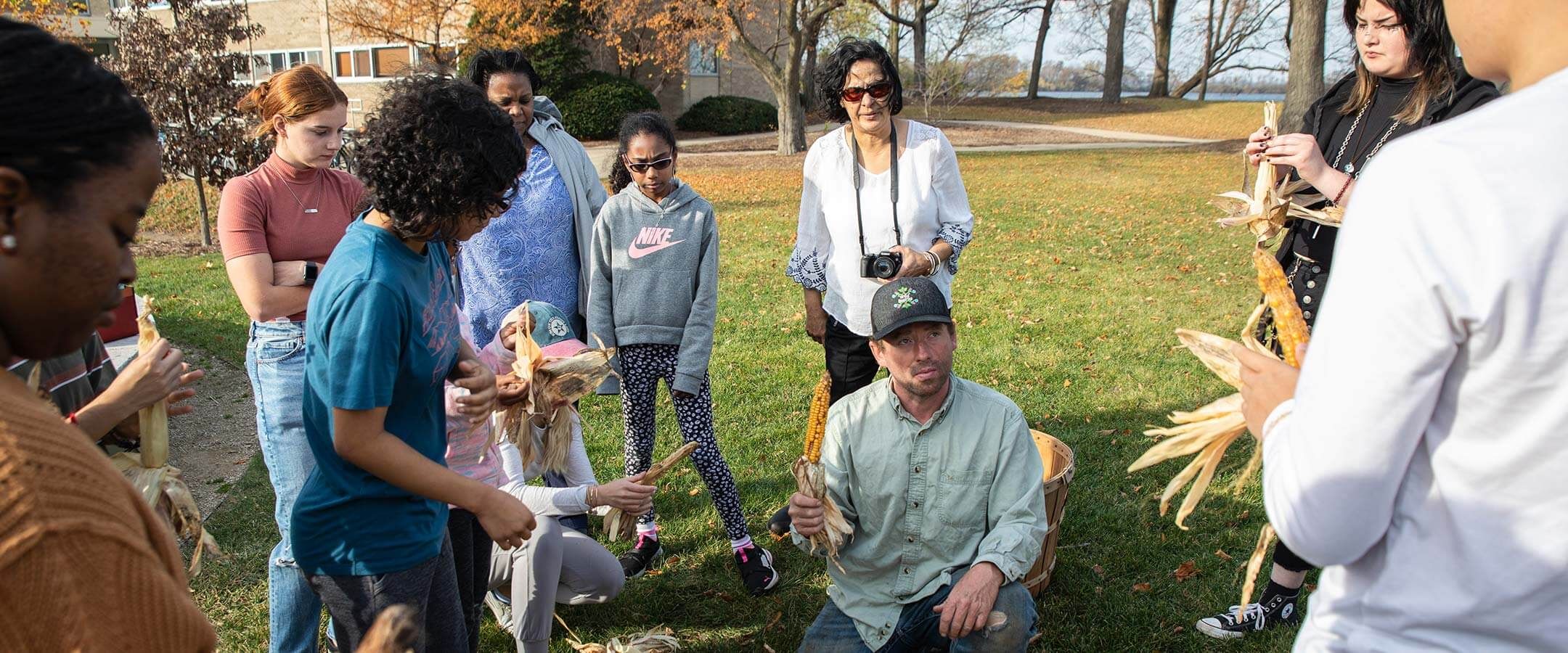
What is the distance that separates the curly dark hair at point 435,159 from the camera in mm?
2254

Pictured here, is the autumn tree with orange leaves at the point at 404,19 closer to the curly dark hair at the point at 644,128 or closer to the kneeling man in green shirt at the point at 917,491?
the curly dark hair at the point at 644,128

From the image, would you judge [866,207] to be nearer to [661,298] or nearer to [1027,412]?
[661,298]

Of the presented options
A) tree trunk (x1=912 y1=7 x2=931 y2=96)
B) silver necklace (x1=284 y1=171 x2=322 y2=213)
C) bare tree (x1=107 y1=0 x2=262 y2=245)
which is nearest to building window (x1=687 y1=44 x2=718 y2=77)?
tree trunk (x1=912 y1=7 x2=931 y2=96)

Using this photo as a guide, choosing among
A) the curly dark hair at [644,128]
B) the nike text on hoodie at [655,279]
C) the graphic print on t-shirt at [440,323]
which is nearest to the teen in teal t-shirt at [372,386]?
the graphic print on t-shirt at [440,323]

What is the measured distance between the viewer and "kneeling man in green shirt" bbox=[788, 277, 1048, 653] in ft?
10.3

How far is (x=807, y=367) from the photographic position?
23.5 ft

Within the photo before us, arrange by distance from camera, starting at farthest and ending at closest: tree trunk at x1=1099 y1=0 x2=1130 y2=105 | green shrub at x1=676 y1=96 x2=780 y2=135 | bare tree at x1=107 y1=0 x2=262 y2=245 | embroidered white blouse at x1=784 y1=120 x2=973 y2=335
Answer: tree trunk at x1=1099 y1=0 x2=1130 y2=105 < green shrub at x1=676 y1=96 x2=780 y2=135 < bare tree at x1=107 y1=0 x2=262 y2=245 < embroidered white blouse at x1=784 y1=120 x2=973 y2=335

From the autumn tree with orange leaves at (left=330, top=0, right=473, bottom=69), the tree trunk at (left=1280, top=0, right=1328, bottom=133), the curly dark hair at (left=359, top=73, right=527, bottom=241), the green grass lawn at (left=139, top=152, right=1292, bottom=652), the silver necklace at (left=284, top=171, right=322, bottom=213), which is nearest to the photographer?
the curly dark hair at (left=359, top=73, right=527, bottom=241)

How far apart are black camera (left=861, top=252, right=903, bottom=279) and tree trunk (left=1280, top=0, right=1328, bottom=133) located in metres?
16.4

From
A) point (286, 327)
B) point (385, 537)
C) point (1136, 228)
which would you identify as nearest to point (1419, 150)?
point (385, 537)

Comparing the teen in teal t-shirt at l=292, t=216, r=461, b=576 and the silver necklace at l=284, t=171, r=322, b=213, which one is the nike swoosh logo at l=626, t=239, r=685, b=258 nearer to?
the silver necklace at l=284, t=171, r=322, b=213

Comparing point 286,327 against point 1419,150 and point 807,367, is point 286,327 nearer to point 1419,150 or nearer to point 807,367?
point 1419,150

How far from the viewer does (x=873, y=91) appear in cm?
422

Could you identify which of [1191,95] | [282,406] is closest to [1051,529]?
[282,406]
